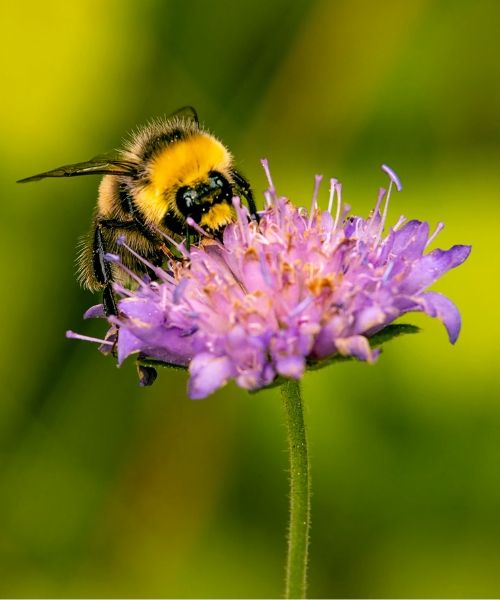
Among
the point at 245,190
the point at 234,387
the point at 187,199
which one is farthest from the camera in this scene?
the point at 234,387

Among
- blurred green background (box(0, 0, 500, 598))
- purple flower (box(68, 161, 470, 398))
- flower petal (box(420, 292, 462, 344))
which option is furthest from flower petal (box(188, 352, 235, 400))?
blurred green background (box(0, 0, 500, 598))

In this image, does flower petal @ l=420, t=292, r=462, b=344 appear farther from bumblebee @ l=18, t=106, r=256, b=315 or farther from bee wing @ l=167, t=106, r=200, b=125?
bee wing @ l=167, t=106, r=200, b=125

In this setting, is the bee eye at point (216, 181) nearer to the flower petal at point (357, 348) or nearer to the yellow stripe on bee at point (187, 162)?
the yellow stripe on bee at point (187, 162)

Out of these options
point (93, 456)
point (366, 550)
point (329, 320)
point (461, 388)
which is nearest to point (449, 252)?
point (329, 320)

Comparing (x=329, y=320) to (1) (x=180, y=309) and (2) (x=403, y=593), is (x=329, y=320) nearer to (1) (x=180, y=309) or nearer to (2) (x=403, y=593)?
(1) (x=180, y=309)

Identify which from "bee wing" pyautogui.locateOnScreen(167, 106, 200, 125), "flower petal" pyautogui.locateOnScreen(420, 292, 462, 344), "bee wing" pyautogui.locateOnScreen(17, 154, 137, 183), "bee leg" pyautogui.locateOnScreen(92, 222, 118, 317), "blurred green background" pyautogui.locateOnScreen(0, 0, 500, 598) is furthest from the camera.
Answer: "blurred green background" pyautogui.locateOnScreen(0, 0, 500, 598)

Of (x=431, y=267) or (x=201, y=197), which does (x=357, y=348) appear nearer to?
(x=431, y=267)

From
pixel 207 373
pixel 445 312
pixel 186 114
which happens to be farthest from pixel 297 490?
pixel 186 114
